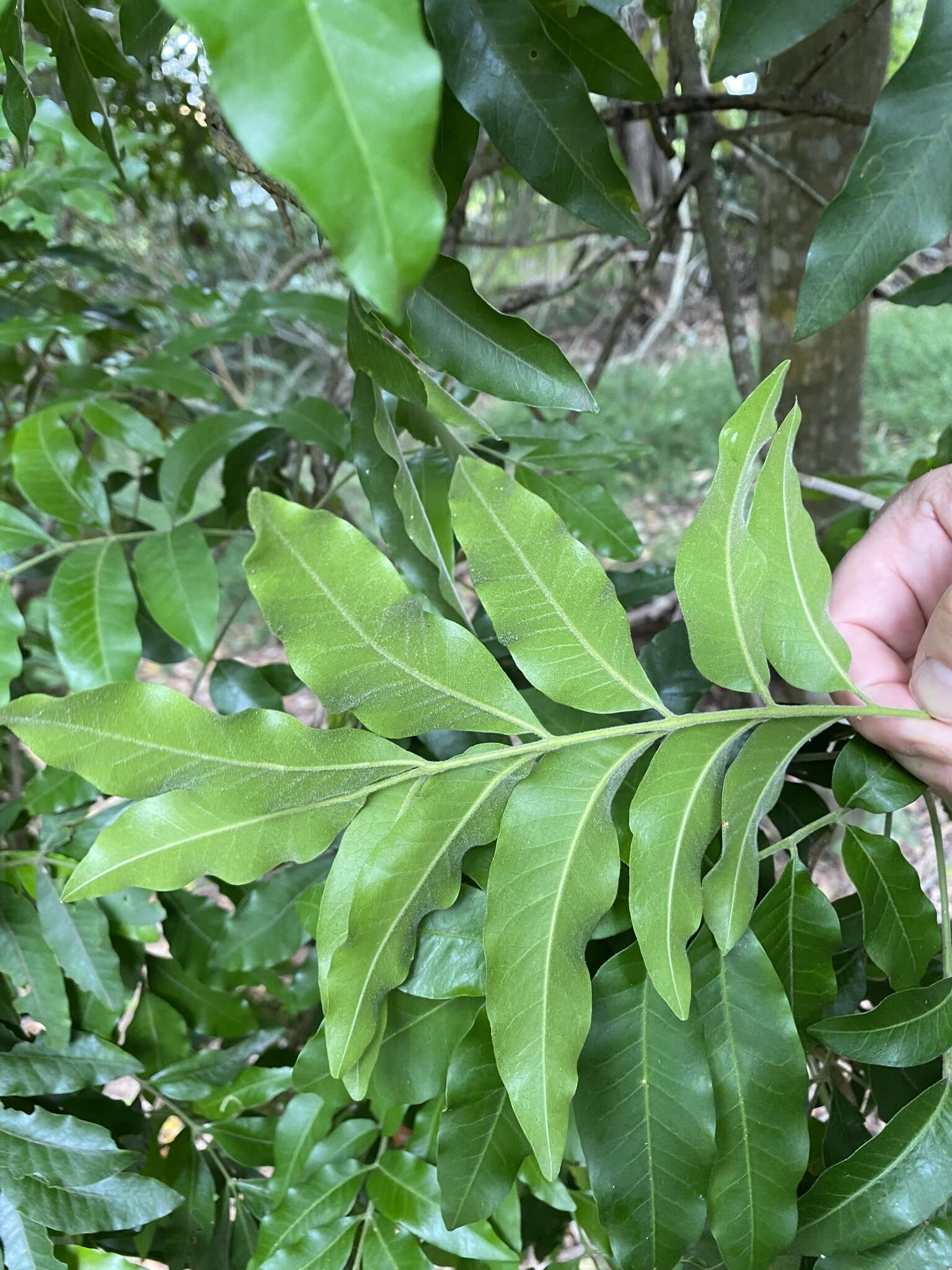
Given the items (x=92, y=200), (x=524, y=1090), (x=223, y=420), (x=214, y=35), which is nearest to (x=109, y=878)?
(x=524, y=1090)

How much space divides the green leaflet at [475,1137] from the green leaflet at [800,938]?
0.51ft

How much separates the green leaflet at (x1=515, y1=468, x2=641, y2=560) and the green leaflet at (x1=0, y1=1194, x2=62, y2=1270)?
0.60 meters

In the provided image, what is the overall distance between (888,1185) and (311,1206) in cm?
38

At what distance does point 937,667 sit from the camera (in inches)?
18.0

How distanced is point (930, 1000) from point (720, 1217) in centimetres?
14

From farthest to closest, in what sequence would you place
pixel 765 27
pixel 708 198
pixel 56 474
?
pixel 708 198 → pixel 56 474 → pixel 765 27

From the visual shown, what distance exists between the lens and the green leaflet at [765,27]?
1.16 feet

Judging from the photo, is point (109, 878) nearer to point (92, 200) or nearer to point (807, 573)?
point (807, 573)

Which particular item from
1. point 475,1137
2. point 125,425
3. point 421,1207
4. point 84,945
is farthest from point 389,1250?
point 125,425

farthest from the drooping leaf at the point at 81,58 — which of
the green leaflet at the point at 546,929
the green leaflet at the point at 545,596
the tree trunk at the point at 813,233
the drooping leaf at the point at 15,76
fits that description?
the tree trunk at the point at 813,233

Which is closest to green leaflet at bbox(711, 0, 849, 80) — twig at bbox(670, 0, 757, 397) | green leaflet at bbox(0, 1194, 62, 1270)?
twig at bbox(670, 0, 757, 397)

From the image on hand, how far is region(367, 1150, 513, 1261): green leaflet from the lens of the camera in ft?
1.80

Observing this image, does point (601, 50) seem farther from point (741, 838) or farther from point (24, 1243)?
point (24, 1243)

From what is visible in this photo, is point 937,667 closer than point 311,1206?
Yes
